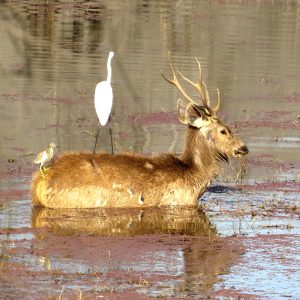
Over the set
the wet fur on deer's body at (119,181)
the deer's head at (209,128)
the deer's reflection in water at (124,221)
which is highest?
the deer's head at (209,128)

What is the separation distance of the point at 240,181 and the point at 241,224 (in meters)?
2.61

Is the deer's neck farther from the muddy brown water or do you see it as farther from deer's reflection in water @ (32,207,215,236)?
deer's reflection in water @ (32,207,215,236)

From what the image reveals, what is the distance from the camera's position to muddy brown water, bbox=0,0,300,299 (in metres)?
10.0

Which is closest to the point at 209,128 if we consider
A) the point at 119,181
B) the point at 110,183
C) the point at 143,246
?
the point at 119,181

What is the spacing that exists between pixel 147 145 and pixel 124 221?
15.9ft

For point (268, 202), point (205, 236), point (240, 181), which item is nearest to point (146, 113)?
point (240, 181)

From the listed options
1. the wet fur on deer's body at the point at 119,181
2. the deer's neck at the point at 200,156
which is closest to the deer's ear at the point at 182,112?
the deer's neck at the point at 200,156

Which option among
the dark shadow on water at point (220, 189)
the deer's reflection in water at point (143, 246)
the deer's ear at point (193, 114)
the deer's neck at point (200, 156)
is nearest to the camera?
the deer's reflection in water at point (143, 246)

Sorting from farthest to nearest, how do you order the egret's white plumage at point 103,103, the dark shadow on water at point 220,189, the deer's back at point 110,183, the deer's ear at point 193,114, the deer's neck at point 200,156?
the egret's white plumage at point 103,103, the dark shadow on water at point 220,189, the deer's ear at point 193,114, the deer's neck at point 200,156, the deer's back at point 110,183

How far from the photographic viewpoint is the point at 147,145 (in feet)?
57.4

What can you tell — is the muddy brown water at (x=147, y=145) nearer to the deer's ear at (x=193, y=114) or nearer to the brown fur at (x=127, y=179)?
the brown fur at (x=127, y=179)

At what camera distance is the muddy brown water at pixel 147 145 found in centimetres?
1004

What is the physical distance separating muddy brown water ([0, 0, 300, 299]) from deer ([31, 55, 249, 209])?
0.22 metres

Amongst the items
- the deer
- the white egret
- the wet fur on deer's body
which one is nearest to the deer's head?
the deer
